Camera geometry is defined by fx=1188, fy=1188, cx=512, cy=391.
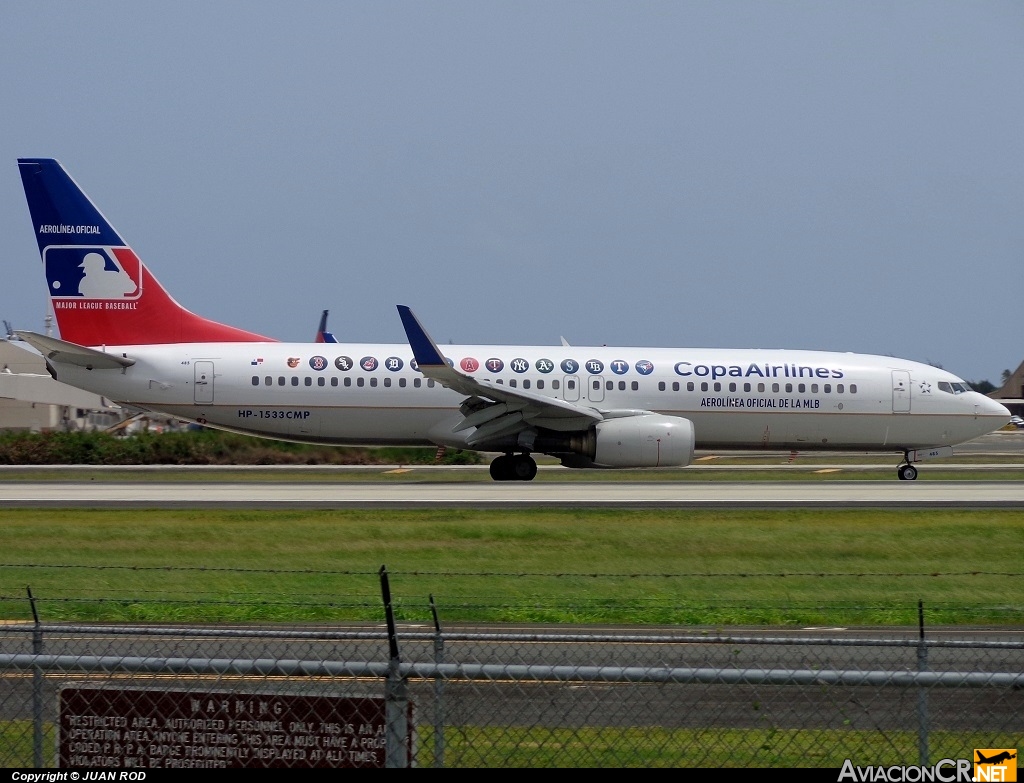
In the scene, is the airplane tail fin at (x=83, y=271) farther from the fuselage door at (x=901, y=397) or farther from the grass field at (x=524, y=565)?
the fuselage door at (x=901, y=397)

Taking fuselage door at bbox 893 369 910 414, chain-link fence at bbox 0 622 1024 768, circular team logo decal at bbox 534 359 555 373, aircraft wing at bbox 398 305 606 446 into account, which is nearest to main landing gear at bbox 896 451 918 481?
fuselage door at bbox 893 369 910 414

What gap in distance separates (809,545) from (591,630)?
7513 millimetres

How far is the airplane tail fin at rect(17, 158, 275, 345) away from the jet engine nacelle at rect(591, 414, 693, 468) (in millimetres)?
11669

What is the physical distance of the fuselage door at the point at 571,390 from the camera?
105ft

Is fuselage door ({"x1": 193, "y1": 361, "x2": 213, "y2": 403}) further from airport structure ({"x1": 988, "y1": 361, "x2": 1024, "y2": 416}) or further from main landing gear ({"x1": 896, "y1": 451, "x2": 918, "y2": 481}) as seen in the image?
airport structure ({"x1": 988, "y1": 361, "x2": 1024, "y2": 416})

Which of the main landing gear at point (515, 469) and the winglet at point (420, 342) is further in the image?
the main landing gear at point (515, 469)

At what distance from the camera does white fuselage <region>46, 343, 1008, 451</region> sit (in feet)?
101

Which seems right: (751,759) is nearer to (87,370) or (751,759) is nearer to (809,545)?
(809,545)

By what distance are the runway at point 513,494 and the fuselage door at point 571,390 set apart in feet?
8.11

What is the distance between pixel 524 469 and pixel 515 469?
0.25m

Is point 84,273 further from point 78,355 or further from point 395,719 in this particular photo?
point 395,719

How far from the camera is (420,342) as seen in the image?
28.3m

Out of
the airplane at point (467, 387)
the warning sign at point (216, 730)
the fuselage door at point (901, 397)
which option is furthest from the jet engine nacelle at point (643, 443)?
the warning sign at point (216, 730)

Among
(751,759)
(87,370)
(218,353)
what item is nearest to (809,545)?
(751,759)
